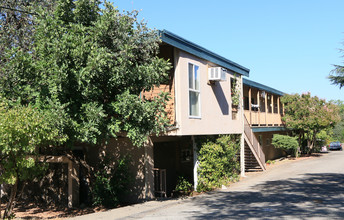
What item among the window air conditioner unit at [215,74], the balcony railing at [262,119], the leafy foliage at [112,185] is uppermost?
the window air conditioner unit at [215,74]

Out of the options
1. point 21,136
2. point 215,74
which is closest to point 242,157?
point 215,74

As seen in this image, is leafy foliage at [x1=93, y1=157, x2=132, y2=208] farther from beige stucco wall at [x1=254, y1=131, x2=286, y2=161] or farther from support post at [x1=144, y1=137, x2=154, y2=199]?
beige stucco wall at [x1=254, y1=131, x2=286, y2=161]

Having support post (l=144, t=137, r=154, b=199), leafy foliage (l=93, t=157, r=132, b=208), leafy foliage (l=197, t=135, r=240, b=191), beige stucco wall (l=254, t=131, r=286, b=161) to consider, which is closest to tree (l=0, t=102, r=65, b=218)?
leafy foliage (l=93, t=157, r=132, b=208)

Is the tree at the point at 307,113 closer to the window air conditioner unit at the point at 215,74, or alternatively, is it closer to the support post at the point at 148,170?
the window air conditioner unit at the point at 215,74

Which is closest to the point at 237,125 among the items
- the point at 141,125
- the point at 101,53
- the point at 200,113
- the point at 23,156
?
the point at 200,113

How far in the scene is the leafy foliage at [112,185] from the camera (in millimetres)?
12123

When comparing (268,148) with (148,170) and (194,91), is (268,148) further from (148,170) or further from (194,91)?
(148,170)

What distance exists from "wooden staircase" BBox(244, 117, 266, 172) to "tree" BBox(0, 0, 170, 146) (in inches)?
378

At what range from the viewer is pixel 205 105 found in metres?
14.5

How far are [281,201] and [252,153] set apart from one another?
8.95 m

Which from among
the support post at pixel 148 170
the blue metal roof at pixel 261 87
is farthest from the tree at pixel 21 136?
the blue metal roof at pixel 261 87

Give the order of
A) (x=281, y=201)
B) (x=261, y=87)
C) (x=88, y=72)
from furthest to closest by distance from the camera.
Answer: (x=261, y=87), (x=281, y=201), (x=88, y=72)

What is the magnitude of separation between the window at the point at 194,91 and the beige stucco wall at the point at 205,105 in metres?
0.23

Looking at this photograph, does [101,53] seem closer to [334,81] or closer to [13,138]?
[13,138]
